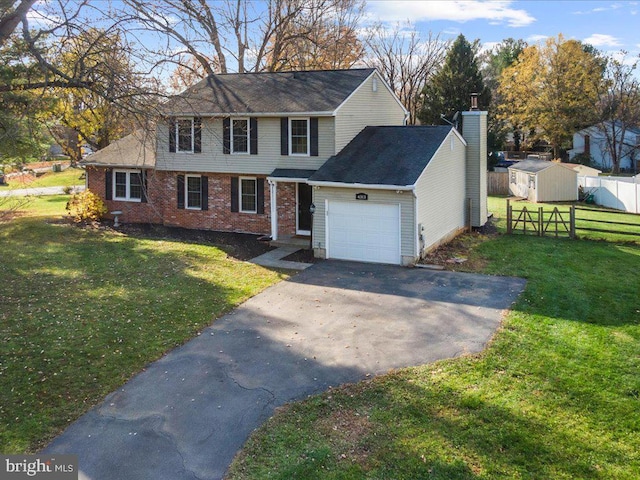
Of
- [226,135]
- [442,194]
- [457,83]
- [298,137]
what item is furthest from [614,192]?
[226,135]

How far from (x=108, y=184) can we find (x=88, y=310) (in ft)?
42.4

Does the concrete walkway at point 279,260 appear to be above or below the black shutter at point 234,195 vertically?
below

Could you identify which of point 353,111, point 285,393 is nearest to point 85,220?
point 353,111

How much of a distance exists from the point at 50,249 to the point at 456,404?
15.6 m

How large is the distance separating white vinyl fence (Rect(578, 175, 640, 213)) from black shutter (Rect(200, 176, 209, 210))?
74.1 feet

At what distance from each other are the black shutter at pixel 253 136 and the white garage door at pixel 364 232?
450 centimetres

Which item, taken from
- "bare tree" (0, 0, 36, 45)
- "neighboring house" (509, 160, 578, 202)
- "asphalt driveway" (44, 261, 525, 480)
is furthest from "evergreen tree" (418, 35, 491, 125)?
"bare tree" (0, 0, 36, 45)

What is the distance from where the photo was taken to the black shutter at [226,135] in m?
19.8

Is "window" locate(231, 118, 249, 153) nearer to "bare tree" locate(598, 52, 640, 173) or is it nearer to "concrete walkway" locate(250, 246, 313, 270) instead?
"concrete walkway" locate(250, 246, 313, 270)

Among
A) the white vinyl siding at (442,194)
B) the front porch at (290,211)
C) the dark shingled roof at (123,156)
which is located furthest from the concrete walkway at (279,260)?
the dark shingled roof at (123,156)

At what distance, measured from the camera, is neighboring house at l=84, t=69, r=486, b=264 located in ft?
52.3

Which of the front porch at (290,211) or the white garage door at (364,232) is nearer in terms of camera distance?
the white garage door at (364,232)

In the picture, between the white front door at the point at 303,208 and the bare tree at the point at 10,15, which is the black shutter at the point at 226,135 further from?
the bare tree at the point at 10,15

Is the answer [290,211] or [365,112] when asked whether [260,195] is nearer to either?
[290,211]
